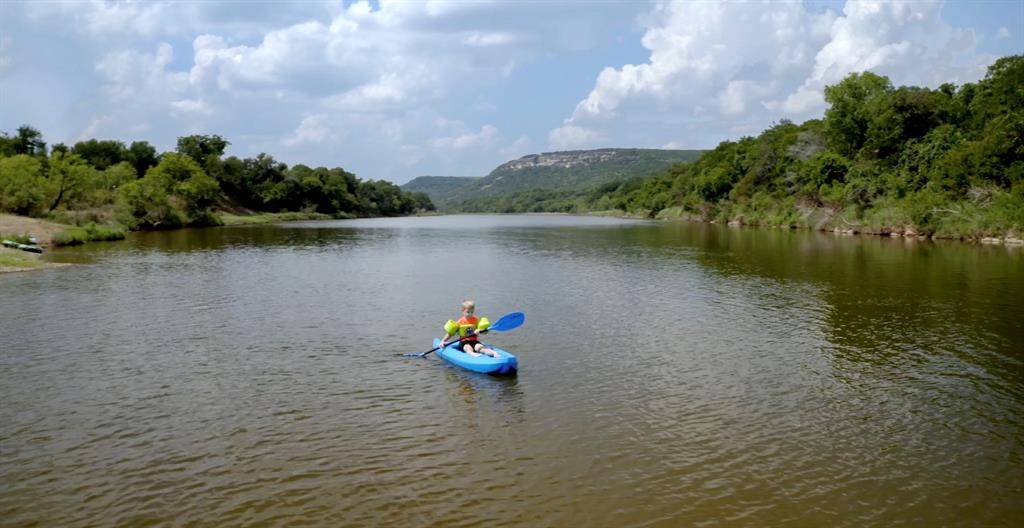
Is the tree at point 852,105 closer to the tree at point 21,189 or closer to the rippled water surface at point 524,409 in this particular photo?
the rippled water surface at point 524,409

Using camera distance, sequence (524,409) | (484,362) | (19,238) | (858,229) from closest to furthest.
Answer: (524,409), (484,362), (19,238), (858,229)

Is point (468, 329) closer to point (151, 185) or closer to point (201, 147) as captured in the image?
point (151, 185)

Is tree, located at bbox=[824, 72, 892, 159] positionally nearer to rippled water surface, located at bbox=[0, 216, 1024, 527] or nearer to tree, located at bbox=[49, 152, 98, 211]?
rippled water surface, located at bbox=[0, 216, 1024, 527]

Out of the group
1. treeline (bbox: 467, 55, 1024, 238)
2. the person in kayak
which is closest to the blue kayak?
the person in kayak

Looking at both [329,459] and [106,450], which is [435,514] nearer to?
[329,459]

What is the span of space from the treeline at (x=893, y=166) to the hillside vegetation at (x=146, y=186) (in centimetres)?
7298

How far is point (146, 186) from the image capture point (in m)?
84.5

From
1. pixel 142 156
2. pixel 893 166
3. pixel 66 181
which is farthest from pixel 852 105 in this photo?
pixel 142 156

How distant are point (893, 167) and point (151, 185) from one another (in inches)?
3374

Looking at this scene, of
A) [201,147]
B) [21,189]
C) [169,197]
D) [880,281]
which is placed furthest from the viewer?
[201,147]

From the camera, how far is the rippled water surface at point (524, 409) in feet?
34.6

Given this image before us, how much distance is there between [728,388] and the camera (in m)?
16.4

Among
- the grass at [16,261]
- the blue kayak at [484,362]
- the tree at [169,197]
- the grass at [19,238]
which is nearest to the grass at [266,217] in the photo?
the tree at [169,197]

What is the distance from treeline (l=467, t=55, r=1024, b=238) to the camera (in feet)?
185
